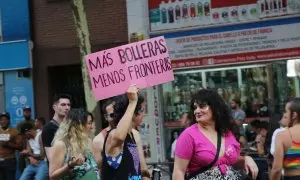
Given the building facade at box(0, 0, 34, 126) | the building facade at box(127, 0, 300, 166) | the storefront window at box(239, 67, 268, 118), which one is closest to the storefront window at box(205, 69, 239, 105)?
the building facade at box(127, 0, 300, 166)

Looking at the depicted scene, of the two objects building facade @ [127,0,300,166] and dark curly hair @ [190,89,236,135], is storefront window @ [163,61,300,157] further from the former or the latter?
dark curly hair @ [190,89,236,135]

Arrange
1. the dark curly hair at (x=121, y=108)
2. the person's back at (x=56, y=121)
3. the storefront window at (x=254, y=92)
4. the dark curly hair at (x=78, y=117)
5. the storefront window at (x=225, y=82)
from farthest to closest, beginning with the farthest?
the storefront window at (x=225, y=82) < the storefront window at (x=254, y=92) < the person's back at (x=56, y=121) < the dark curly hair at (x=78, y=117) < the dark curly hair at (x=121, y=108)

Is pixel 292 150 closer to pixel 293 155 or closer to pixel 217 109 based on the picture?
pixel 293 155

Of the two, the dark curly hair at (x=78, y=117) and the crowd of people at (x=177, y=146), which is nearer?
the crowd of people at (x=177, y=146)

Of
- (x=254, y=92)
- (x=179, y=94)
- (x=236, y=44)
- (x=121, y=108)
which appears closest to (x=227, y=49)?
(x=236, y=44)

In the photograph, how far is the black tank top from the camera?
4.89 meters

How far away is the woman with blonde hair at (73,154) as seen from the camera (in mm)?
5371

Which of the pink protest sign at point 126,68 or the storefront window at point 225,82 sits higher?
→ the pink protest sign at point 126,68

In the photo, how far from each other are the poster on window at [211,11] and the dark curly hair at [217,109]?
8.68m

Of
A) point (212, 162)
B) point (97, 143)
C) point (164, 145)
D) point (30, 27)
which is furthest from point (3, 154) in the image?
point (212, 162)

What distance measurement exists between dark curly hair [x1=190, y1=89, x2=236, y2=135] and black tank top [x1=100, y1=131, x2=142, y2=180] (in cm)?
75

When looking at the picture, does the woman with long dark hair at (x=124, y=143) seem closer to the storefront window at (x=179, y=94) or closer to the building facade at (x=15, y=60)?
the storefront window at (x=179, y=94)

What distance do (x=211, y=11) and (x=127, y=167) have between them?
9222mm

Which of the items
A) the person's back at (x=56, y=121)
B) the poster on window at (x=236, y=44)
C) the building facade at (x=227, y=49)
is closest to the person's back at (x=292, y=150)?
the person's back at (x=56, y=121)
